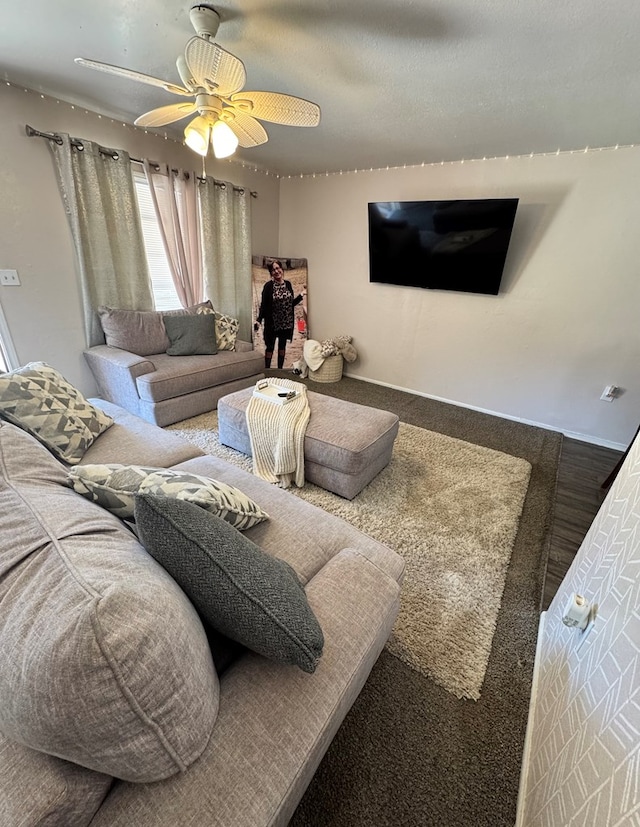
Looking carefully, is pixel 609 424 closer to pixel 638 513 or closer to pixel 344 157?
pixel 638 513

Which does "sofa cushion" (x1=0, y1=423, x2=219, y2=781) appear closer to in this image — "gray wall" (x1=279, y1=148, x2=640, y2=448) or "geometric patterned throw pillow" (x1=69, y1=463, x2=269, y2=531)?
"geometric patterned throw pillow" (x1=69, y1=463, x2=269, y2=531)

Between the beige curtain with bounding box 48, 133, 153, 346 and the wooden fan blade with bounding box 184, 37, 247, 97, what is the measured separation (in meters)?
1.77

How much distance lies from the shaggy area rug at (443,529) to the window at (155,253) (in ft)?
4.64

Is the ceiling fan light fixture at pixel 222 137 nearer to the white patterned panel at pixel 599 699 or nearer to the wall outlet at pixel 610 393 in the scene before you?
the white patterned panel at pixel 599 699

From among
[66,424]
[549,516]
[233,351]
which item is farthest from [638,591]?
[233,351]

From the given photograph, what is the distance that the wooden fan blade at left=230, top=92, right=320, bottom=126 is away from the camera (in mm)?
1609

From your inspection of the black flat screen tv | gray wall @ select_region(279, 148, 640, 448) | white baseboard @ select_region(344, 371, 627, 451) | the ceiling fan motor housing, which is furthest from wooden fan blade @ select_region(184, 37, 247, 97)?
white baseboard @ select_region(344, 371, 627, 451)

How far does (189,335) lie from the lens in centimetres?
318

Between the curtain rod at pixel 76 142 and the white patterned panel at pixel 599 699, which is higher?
the curtain rod at pixel 76 142

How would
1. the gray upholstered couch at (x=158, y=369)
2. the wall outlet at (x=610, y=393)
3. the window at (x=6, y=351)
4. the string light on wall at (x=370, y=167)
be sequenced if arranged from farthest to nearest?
the wall outlet at (x=610, y=393) < the gray upholstered couch at (x=158, y=369) < the window at (x=6, y=351) < the string light on wall at (x=370, y=167)

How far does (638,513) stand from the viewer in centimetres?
88

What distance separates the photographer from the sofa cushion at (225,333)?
3.37 metres

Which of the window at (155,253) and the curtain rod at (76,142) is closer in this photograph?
the curtain rod at (76,142)

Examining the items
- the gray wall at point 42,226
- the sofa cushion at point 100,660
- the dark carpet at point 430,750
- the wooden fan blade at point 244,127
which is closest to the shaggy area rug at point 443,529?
the dark carpet at point 430,750
